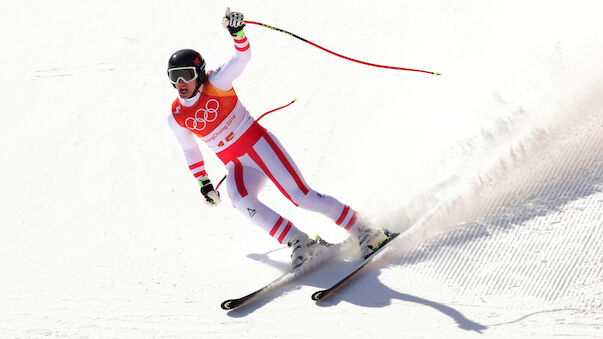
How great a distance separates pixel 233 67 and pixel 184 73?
1.16ft

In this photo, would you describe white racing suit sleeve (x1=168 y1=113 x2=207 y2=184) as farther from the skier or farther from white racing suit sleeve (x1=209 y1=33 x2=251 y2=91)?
white racing suit sleeve (x1=209 y1=33 x2=251 y2=91)

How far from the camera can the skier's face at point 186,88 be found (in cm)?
491

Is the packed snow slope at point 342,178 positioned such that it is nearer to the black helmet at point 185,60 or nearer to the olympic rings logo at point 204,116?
the olympic rings logo at point 204,116

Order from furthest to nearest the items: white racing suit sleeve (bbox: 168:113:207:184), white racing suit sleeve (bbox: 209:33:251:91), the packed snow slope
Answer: white racing suit sleeve (bbox: 168:113:207:184) < white racing suit sleeve (bbox: 209:33:251:91) < the packed snow slope

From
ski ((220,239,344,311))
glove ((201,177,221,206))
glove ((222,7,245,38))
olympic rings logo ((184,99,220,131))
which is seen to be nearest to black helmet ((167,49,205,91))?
olympic rings logo ((184,99,220,131))

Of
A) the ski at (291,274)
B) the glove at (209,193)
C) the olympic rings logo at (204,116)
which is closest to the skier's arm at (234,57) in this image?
the olympic rings logo at (204,116)

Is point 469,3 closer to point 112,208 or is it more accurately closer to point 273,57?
point 273,57

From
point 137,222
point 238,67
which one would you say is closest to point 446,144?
point 238,67

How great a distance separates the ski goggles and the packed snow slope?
5.29 feet

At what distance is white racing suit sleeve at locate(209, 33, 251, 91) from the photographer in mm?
4855

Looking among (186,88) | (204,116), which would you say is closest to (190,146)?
(204,116)

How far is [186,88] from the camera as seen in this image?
16.2 feet

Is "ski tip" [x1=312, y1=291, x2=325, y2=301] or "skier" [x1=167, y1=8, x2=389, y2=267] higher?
"skier" [x1=167, y1=8, x2=389, y2=267]

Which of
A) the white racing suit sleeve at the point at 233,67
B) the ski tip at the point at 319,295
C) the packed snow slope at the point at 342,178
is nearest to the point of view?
the packed snow slope at the point at 342,178
